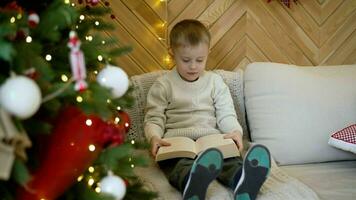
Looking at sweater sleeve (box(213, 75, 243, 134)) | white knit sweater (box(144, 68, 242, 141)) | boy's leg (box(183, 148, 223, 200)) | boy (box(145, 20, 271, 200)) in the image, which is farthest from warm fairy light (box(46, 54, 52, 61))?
sweater sleeve (box(213, 75, 243, 134))

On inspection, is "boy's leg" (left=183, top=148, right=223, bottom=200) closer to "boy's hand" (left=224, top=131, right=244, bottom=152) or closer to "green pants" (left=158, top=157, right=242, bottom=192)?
"green pants" (left=158, top=157, right=242, bottom=192)

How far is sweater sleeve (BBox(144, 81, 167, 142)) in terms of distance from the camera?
1.76m

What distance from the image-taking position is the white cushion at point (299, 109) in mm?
1786

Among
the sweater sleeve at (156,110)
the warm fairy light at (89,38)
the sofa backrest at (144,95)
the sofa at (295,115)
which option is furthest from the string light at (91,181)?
the sofa backrest at (144,95)

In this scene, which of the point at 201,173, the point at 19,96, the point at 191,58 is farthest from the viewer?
the point at 191,58

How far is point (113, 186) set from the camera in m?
0.96

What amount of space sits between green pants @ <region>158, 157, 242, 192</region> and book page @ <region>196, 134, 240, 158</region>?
0.03 meters

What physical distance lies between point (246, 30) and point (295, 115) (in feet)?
1.97

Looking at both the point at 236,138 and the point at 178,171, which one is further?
the point at 236,138

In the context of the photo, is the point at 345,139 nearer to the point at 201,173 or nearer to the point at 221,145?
the point at 221,145

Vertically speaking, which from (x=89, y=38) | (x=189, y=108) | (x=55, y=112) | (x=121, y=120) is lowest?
(x=189, y=108)

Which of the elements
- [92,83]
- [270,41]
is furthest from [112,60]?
[270,41]

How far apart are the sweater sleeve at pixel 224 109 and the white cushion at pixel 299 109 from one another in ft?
0.38

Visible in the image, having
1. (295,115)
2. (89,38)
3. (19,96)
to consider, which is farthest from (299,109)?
(19,96)
